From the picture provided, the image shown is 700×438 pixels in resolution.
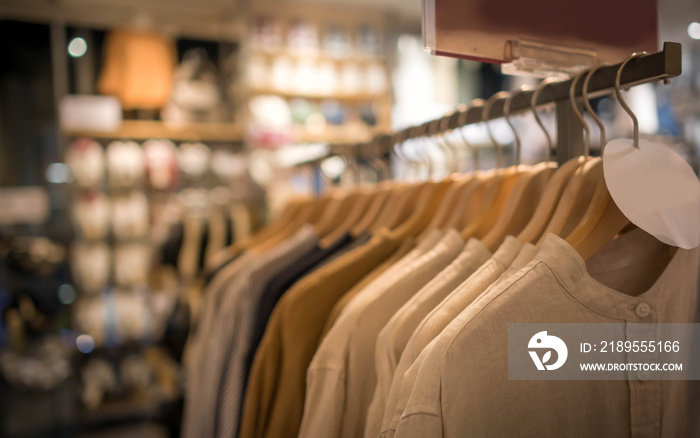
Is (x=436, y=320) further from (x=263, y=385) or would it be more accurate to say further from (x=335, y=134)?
(x=335, y=134)

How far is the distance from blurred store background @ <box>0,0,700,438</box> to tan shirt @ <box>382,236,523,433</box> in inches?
70.5

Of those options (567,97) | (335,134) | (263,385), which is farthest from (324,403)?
(335,134)

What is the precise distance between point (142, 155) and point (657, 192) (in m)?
2.82

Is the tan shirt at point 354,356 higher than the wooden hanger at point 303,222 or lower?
lower

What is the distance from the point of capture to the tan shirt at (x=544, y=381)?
0.50 meters

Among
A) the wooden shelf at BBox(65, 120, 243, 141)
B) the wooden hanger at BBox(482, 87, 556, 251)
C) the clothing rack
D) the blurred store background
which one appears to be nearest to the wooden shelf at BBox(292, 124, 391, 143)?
the blurred store background

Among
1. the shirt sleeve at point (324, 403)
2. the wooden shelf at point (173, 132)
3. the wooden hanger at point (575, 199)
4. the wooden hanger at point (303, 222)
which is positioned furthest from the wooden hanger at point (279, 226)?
the wooden shelf at point (173, 132)

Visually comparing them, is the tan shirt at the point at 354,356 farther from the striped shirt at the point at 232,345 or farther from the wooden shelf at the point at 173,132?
the wooden shelf at the point at 173,132

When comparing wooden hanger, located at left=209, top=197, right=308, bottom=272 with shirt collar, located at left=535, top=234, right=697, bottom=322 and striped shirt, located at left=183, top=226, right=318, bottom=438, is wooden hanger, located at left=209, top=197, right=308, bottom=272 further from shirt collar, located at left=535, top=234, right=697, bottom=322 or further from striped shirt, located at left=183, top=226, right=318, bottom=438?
shirt collar, located at left=535, top=234, right=697, bottom=322

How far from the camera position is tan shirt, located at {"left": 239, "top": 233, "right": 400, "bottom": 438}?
2.64 ft

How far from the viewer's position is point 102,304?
9.30ft

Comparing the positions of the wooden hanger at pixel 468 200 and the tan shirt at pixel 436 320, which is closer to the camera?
the tan shirt at pixel 436 320

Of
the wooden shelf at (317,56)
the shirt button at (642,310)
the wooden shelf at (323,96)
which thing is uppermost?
the wooden shelf at (317,56)

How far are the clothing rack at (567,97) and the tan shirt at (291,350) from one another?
29 cm
